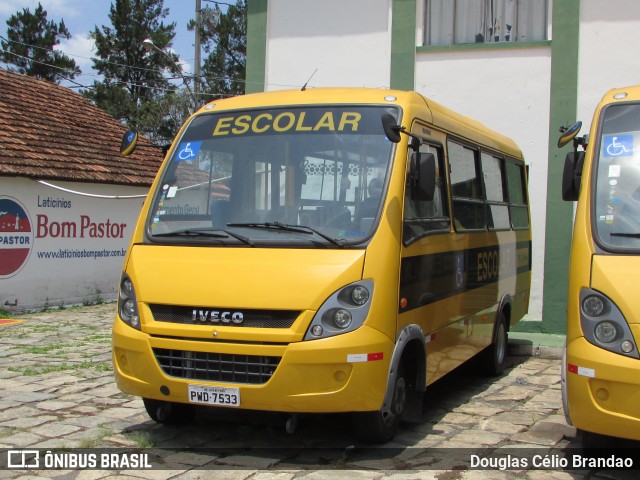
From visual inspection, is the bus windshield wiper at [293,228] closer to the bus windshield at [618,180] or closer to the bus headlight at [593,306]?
the bus headlight at [593,306]

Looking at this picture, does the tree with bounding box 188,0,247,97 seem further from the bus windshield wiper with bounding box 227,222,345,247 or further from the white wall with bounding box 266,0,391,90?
the bus windshield wiper with bounding box 227,222,345,247

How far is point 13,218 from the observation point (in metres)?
13.4

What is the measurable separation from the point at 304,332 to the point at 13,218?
31.7 feet

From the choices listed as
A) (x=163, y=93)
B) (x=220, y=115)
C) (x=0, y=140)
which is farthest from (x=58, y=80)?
(x=220, y=115)

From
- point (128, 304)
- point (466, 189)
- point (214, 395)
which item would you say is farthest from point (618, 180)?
point (128, 304)

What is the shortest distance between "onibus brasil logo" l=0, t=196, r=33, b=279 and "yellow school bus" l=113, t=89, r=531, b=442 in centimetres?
776

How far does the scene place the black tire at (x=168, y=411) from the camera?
6.23m

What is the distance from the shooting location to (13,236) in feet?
43.9

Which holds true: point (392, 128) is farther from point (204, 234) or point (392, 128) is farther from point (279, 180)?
point (204, 234)

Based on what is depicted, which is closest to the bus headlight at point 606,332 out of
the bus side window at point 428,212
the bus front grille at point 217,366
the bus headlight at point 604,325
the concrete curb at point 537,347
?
the bus headlight at point 604,325

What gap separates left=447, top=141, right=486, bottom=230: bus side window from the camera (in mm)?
7168

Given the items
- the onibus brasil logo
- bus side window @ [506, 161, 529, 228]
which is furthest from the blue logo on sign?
the onibus brasil logo

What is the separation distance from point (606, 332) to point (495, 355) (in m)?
4.04

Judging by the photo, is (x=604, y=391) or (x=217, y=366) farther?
(x=217, y=366)
